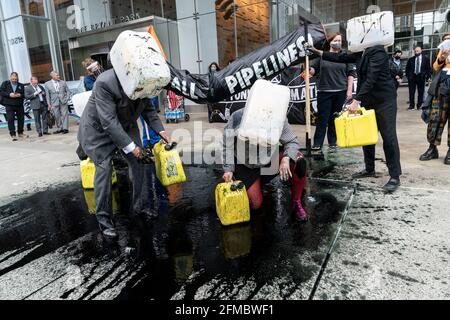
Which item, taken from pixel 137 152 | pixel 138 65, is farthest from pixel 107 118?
pixel 138 65

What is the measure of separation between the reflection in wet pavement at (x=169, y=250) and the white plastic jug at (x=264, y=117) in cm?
88

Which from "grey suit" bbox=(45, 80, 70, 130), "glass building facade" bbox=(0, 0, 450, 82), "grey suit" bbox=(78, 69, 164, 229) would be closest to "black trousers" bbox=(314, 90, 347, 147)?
"grey suit" bbox=(78, 69, 164, 229)

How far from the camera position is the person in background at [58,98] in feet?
33.1

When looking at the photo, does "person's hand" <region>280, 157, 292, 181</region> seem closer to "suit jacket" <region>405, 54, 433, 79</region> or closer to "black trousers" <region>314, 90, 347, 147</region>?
"black trousers" <region>314, 90, 347, 147</region>

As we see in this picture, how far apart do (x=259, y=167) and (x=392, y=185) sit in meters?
1.67

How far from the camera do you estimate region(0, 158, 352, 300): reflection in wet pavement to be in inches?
90.9

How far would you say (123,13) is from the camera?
48.0ft

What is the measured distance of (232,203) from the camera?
310 centimetres

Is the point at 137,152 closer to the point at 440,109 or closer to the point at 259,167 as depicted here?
the point at 259,167

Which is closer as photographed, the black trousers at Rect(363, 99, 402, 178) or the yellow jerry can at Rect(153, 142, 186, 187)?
the yellow jerry can at Rect(153, 142, 186, 187)

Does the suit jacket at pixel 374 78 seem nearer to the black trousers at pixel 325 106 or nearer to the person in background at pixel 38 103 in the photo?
the black trousers at pixel 325 106

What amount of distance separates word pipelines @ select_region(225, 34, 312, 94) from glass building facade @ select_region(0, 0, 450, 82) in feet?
25.2
